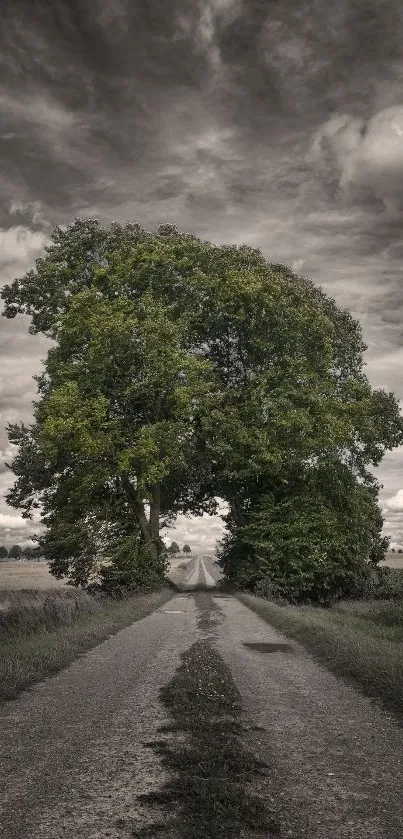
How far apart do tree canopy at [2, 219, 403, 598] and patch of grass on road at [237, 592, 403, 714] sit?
30.5 ft

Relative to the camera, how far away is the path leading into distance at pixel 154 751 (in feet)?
16.0

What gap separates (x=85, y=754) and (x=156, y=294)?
90.5ft

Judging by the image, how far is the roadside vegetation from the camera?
31.9 ft

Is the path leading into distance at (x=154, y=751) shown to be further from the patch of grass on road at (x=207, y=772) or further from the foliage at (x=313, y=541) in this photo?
the foliage at (x=313, y=541)

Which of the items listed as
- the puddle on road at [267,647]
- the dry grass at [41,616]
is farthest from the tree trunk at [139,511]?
→ the puddle on road at [267,647]

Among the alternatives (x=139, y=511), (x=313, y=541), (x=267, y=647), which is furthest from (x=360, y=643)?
(x=139, y=511)

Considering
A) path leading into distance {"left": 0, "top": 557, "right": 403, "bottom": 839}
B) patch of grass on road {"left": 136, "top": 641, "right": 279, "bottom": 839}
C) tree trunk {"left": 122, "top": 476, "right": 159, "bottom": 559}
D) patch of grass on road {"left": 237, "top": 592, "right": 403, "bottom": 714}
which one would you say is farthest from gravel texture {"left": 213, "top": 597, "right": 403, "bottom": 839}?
tree trunk {"left": 122, "top": 476, "right": 159, "bottom": 559}

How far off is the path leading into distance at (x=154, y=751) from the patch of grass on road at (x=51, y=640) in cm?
36

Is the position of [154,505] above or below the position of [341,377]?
below

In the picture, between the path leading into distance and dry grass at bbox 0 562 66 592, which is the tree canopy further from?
the path leading into distance

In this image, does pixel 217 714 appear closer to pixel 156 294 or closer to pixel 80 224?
pixel 156 294

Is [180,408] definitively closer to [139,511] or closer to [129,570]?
[139,511]

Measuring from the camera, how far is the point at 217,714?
8008 millimetres

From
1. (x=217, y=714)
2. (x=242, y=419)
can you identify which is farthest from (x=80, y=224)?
(x=217, y=714)
